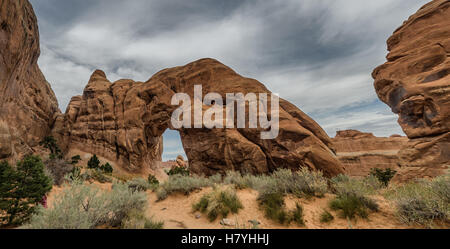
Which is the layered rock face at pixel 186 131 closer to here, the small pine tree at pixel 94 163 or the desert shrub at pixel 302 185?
the small pine tree at pixel 94 163

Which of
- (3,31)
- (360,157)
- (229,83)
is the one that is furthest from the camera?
(360,157)

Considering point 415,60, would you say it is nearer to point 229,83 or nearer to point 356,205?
point 356,205

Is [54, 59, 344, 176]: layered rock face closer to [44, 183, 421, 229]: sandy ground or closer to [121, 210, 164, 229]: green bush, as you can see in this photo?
[44, 183, 421, 229]: sandy ground

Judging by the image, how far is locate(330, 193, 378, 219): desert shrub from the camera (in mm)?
3966

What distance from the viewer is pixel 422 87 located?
25.0 ft

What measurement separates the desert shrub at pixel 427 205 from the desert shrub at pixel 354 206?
1.72 ft

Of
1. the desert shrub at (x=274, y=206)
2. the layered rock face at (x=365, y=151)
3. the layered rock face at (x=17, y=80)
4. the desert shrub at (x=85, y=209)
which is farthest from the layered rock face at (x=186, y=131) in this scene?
the layered rock face at (x=365, y=151)

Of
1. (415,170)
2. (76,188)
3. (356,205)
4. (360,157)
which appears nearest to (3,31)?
(76,188)

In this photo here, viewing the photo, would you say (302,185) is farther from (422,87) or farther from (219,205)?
(422,87)

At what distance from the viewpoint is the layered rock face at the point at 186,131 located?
399 inches

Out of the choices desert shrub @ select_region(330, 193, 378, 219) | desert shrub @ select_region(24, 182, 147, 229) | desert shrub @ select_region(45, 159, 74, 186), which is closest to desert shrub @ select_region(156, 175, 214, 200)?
desert shrub @ select_region(24, 182, 147, 229)

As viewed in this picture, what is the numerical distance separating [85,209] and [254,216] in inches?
168

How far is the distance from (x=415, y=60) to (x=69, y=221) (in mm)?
14905

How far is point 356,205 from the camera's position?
4098 millimetres
